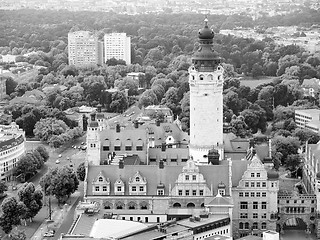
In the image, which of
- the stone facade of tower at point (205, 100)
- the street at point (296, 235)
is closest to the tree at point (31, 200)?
the stone facade of tower at point (205, 100)

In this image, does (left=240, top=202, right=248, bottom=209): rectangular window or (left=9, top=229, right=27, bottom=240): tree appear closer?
(left=9, top=229, right=27, bottom=240): tree

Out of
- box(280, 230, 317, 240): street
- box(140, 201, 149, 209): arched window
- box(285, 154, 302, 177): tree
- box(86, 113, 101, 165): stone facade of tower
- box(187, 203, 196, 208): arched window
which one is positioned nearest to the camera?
box(187, 203, 196, 208): arched window

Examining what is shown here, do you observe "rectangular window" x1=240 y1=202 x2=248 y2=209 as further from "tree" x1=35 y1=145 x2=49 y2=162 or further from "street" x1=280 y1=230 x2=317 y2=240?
"tree" x1=35 y1=145 x2=49 y2=162

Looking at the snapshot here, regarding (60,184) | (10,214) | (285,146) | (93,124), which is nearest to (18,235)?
(10,214)

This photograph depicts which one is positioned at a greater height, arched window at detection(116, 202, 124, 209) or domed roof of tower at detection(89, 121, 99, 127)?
domed roof of tower at detection(89, 121, 99, 127)

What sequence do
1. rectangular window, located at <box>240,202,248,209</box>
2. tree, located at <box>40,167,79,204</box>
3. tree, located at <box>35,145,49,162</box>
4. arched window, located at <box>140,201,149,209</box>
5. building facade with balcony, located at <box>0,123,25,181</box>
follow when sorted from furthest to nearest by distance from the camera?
tree, located at <box>35,145,49,162</box> → building facade with balcony, located at <box>0,123,25,181</box> → tree, located at <box>40,167,79,204</box> → rectangular window, located at <box>240,202,248,209</box> → arched window, located at <box>140,201,149,209</box>

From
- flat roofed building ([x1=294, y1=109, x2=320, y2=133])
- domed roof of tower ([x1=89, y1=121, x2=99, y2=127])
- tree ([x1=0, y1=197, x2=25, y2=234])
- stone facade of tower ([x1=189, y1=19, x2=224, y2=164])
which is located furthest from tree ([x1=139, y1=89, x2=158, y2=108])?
tree ([x1=0, y1=197, x2=25, y2=234])

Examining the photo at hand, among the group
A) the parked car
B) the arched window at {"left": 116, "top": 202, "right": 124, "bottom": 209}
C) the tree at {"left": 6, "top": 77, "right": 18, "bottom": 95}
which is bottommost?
the parked car

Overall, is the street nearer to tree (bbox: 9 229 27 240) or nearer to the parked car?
the parked car
